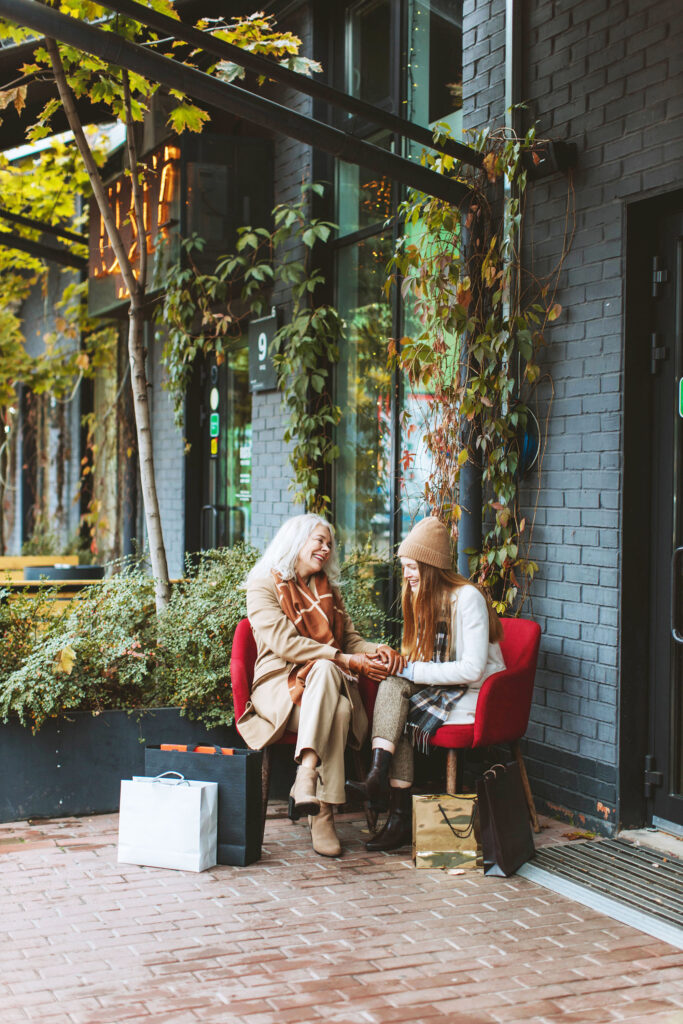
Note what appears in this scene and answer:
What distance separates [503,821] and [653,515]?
145 cm

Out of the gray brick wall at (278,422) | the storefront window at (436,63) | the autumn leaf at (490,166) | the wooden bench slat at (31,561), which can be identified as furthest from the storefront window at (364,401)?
the wooden bench slat at (31,561)

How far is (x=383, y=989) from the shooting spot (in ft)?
10.1

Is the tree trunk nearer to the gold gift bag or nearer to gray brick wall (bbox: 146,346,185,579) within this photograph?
the gold gift bag

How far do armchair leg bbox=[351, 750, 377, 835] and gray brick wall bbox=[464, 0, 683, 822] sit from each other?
859 millimetres

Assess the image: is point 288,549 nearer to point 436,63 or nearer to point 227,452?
point 436,63

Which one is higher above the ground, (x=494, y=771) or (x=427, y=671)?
(x=427, y=671)

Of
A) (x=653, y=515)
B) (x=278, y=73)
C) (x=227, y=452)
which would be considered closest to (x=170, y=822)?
(x=653, y=515)

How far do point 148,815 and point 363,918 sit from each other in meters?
0.99

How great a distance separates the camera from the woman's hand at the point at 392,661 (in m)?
4.53

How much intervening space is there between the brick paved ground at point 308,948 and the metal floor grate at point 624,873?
163 millimetres

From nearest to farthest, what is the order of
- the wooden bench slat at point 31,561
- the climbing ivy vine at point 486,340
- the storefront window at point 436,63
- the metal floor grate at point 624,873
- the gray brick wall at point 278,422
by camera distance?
1. the metal floor grate at point 624,873
2. the climbing ivy vine at point 486,340
3. the storefront window at point 436,63
4. the gray brick wall at point 278,422
5. the wooden bench slat at point 31,561

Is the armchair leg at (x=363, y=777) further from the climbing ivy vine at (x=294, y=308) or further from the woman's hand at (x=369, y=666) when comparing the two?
the climbing ivy vine at (x=294, y=308)

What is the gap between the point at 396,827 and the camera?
175 inches

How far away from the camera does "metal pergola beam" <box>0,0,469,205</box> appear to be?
4289 millimetres
